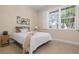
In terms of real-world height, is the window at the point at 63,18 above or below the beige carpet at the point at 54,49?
above

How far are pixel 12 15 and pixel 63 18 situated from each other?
4.12 ft

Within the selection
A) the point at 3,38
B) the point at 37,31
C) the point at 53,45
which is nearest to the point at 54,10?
the point at 37,31

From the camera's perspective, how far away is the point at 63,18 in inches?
85.2

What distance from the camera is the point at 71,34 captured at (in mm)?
2182

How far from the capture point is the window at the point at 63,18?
6.97ft

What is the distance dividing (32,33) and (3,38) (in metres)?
0.68

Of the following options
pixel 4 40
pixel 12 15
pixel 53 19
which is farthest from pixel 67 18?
pixel 4 40

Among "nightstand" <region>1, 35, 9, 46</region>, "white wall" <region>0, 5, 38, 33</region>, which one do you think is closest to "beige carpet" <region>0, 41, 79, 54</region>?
"nightstand" <region>1, 35, 9, 46</region>

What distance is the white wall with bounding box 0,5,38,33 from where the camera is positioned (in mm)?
1913

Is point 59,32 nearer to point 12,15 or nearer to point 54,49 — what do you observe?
point 54,49

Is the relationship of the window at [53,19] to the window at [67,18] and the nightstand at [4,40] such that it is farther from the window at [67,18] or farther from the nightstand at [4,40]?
the nightstand at [4,40]

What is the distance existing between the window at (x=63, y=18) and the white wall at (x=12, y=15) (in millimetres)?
443

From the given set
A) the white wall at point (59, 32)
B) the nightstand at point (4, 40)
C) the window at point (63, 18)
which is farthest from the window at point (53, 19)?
the nightstand at point (4, 40)
